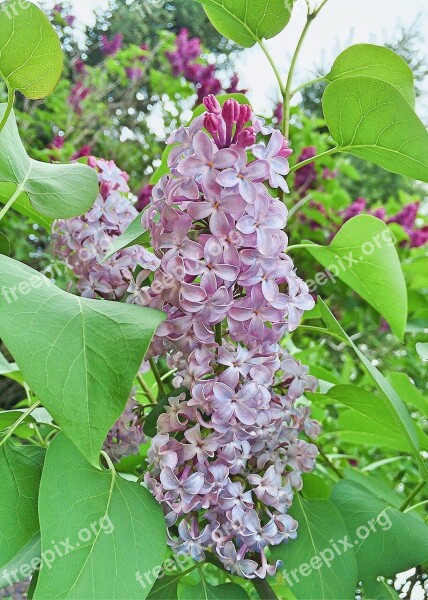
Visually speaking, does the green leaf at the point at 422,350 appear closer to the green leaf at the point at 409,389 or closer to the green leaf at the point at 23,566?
the green leaf at the point at 409,389

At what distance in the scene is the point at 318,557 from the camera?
0.40 meters

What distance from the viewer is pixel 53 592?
306mm

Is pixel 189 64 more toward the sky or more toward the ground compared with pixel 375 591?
more toward the sky

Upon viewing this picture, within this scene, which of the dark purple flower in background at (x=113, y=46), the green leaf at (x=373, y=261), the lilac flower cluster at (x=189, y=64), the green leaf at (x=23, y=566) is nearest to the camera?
the green leaf at (x=23, y=566)

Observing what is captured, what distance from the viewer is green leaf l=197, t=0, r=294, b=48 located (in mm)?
447

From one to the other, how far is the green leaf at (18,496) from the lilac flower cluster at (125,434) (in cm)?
6

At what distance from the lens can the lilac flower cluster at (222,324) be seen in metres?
0.35

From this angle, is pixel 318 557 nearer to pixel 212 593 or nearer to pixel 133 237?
pixel 212 593

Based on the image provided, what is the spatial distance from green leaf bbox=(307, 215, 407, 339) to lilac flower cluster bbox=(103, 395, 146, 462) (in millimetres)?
187

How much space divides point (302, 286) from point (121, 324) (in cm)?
13

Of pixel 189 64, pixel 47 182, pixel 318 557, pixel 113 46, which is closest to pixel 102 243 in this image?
pixel 47 182

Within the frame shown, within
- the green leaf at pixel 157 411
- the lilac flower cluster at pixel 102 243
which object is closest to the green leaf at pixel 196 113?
the lilac flower cluster at pixel 102 243

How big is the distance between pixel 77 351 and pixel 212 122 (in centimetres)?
15

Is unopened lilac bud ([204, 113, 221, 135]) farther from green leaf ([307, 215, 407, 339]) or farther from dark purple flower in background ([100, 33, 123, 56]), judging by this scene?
dark purple flower in background ([100, 33, 123, 56])
